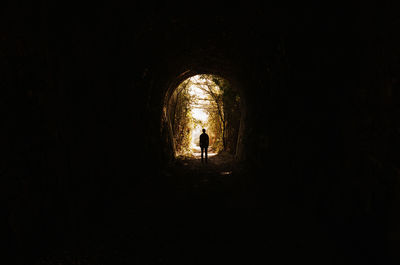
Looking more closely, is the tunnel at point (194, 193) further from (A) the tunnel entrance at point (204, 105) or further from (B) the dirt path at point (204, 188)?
(A) the tunnel entrance at point (204, 105)

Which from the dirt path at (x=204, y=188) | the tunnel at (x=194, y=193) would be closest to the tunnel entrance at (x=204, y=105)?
the dirt path at (x=204, y=188)

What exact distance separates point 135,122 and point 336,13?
472cm

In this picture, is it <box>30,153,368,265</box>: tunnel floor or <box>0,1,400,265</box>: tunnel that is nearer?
<box>0,1,400,265</box>: tunnel

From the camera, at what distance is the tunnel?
2.10 metres

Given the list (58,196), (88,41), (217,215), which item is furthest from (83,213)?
(88,41)

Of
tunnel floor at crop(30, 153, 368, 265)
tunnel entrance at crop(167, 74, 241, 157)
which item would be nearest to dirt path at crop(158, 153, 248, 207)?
tunnel floor at crop(30, 153, 368, 265)

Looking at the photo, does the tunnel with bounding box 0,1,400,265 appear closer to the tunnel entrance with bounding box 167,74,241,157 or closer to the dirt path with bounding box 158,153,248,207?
the dirt path with bounding box 158,153,248,207

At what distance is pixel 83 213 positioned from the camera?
3168 millimetres

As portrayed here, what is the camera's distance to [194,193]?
4977mm

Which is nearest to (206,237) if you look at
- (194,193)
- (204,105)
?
(194,193)

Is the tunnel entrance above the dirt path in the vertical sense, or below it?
above

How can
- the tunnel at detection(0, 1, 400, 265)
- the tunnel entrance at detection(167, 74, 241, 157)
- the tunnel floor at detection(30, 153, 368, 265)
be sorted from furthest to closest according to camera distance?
the tunnel entrance at detection(167, 74, 241, 157), the tunnel floor at detection(30, 153, 368, 265), the tunnel at detection(0, 1, 400, 265)

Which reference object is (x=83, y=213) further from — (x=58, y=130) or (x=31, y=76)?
(x=31, y=76)

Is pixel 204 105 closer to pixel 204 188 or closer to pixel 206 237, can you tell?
pixel 204 188
